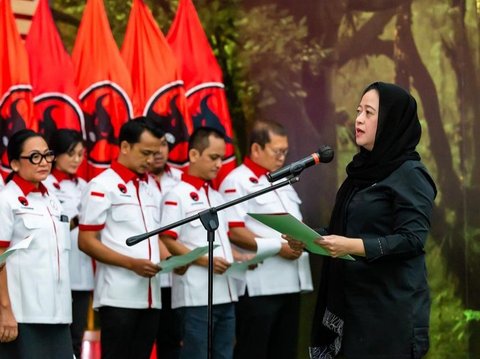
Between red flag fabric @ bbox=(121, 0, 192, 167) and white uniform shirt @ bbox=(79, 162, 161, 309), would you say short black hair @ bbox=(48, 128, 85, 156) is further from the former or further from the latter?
white uniform shirt @ bbox=(79, 162, 161, 309)

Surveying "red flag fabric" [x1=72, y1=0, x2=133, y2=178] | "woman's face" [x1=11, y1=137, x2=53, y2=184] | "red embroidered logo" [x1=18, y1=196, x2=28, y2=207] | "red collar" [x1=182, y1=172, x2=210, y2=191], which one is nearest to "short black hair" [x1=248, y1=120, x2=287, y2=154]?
"red collar" [x1=182, y1=172, x2=210, y2=191]

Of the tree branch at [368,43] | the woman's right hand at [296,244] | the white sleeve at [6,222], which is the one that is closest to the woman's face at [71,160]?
the white sleeve at [6,222]

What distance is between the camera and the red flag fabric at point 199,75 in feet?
22.2

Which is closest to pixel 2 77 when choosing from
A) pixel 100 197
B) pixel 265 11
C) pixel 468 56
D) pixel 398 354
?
pixel 100 197

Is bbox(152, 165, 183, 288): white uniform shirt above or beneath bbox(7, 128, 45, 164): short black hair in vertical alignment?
beneath

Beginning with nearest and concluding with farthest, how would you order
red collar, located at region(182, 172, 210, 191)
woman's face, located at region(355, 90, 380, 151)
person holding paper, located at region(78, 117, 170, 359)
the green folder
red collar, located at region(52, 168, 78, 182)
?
the green folder, woman's face, located at region(355, 90, 380, 151), person holding paper, located at region(78, 117, 170, 359), red collar, located at region(182, 172, 210, 191), red collar, located at region(52, 168, 78, 182)

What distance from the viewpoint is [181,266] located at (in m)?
5.44

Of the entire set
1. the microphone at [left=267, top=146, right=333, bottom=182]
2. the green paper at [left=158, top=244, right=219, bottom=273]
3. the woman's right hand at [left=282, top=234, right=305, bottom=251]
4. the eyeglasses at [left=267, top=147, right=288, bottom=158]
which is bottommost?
the green paper at [left=158, top=244, right=219, bottom=273]

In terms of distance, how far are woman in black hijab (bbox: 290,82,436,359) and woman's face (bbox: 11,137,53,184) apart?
162 cm

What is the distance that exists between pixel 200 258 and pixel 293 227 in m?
2.02

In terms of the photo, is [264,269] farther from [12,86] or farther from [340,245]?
[340,245]

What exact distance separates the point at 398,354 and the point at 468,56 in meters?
3.33

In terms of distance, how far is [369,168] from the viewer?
384 centimetres

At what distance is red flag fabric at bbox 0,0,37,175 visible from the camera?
6.02m
